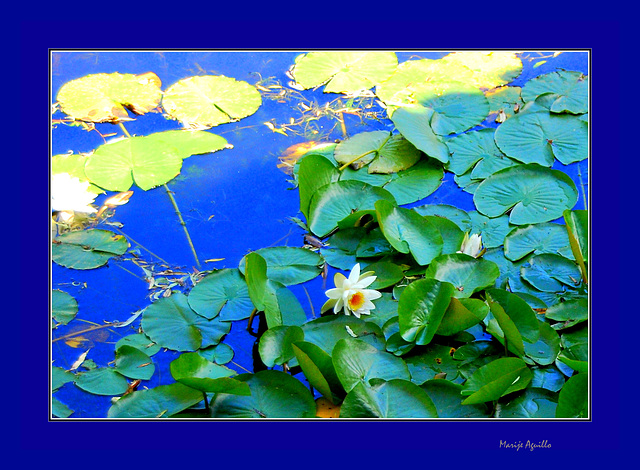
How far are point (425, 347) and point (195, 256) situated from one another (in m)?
1.05

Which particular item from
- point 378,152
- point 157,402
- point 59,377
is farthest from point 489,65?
point 59,377

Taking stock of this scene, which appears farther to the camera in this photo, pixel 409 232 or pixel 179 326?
A: pixel 409 232

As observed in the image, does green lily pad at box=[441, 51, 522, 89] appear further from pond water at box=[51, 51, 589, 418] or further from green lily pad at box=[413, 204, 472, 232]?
green lily pad at box=[413, 204, 472, 232]

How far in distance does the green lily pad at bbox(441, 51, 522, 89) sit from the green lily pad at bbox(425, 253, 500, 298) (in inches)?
61.9

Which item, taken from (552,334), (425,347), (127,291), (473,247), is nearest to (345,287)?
(425,347)

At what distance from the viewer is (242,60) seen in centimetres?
385

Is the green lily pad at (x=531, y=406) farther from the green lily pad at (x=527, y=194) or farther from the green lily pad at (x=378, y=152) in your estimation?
the green lily pad at (x=378, y=152)

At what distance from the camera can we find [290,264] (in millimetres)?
2553

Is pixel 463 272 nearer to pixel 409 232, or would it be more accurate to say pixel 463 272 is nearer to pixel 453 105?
pixel 409 232

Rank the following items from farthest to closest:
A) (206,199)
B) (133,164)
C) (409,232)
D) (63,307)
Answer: (133,164), (206,199), (409,232), (63,307)

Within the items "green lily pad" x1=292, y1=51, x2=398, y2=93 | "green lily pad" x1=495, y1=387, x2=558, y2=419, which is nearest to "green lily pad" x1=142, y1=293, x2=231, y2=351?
"green lily pad" x1=495, y1=387, x2=558, y2=419

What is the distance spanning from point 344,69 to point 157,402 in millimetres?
2439

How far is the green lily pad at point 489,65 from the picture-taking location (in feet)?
11.9

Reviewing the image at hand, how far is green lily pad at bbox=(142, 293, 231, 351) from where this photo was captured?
224 cm
